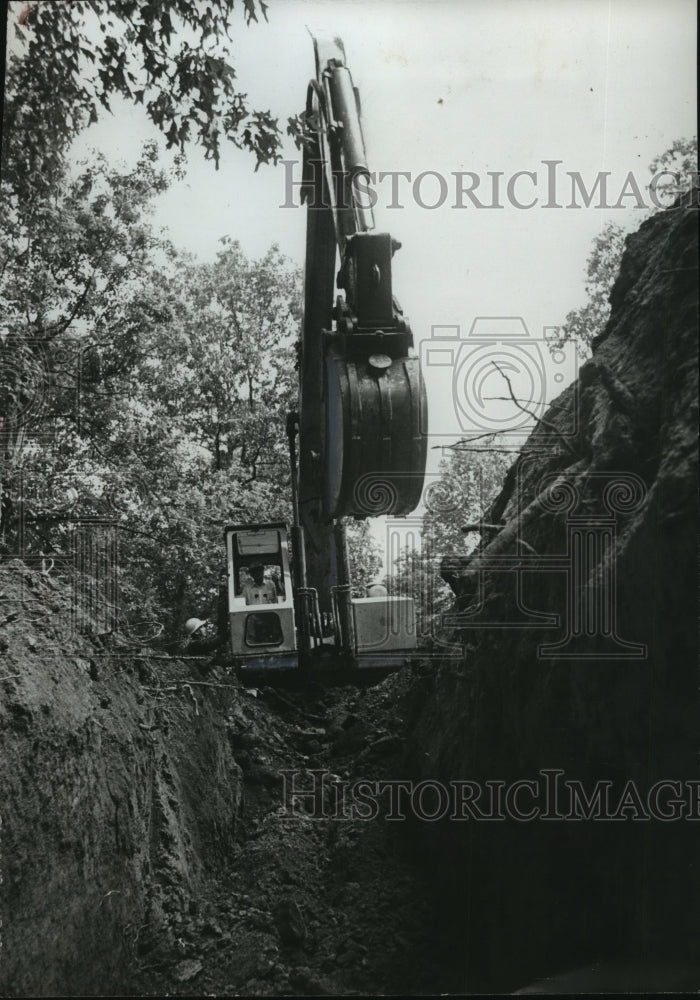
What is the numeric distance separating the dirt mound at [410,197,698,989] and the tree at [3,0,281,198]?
1871 mm

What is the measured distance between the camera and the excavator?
12.4 feet

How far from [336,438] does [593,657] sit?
1386 mm

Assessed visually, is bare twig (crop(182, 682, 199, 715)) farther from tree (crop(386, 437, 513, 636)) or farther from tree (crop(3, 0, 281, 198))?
tree (crop(3, 0, 281, 198))

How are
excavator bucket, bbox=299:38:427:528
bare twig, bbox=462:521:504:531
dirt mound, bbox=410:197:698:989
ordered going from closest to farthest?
1. dirt mound, bbox=410:197:698:989
2. excavator bucket, bbox=299:38:427:528
3. bare twig, bbox=462:521:504:531

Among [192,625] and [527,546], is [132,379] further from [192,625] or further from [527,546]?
[527,546]

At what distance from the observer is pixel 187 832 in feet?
13.5

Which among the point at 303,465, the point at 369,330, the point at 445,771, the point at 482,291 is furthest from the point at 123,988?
the point at 482,291

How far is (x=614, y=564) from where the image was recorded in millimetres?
3670

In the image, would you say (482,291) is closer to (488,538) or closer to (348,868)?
(488,538)

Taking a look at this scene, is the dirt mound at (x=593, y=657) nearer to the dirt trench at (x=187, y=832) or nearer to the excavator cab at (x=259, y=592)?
the dirt trench at (x=187, y=832)

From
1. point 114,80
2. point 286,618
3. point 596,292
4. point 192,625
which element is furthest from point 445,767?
point 114,80

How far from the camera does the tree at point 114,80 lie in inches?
164

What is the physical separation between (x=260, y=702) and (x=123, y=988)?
127 cm

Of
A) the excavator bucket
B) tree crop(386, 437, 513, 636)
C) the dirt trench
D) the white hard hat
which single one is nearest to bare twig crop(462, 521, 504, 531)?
tree crop(386, 437, 513, 636)
